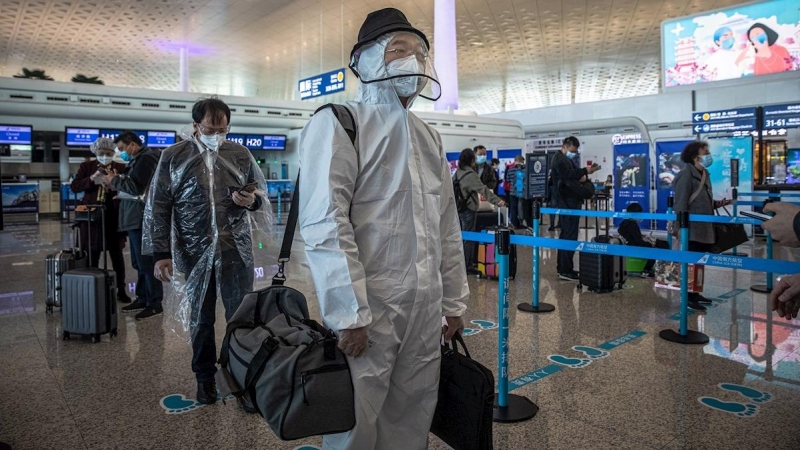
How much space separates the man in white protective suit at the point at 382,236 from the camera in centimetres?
152

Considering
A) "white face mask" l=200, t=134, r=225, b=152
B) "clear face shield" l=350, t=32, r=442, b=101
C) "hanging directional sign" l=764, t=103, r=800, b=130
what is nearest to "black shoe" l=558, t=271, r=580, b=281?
Result: "white face mask" l=200, t=134, r=225, b=152

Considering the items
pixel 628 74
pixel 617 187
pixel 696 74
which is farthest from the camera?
pixel 628 74

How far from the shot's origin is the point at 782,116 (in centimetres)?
1442

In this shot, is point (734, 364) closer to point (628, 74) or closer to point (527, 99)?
point (628, 74)

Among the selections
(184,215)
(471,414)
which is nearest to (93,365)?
(184,215)

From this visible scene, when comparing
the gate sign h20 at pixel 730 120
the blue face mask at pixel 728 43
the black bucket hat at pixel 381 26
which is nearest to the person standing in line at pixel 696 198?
the black bucket hat at pixel 381 26

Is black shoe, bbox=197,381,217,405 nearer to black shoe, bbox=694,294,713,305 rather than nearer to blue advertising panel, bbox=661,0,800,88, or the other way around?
black shoe, bbox=694,294,713,305

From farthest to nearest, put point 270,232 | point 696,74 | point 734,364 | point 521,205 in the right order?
point 521,205 < point 696,74 < point 734,364 < point 270,232

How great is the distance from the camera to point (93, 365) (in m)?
3.55

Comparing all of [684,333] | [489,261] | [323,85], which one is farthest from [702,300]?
[323,85]

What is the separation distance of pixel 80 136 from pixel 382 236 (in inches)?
674

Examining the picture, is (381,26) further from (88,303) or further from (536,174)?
(536,174)

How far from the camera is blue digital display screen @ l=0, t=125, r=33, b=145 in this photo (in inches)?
582

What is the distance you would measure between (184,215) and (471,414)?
1.97 meters
